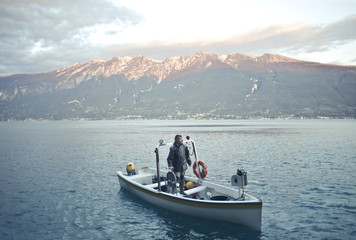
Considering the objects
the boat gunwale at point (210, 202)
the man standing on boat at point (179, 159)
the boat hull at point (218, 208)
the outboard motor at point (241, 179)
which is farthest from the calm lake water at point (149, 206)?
the man standing on boat at point (179, 159)

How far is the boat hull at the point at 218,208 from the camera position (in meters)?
11.9

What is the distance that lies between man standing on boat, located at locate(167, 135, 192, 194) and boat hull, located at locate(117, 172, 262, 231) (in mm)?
1007

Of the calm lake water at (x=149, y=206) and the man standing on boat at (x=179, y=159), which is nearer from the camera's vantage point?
the calm lake water at (x=149, y=206)

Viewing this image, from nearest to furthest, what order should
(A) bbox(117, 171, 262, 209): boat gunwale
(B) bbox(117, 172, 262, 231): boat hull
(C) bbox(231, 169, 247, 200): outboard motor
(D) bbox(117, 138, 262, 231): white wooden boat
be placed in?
(A) bbox(117, 171, 262, 209): boat gunwale, (B) bbox(117, 172, 262, 231): boat hull, (D) bbox(117, 138, 262, 231): white wooden boat, (C) bbox(231, 169, 247, 200): outboard motor

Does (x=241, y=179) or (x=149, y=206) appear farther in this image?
(x=149, y=206)

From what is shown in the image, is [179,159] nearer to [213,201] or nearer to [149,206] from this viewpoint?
[213,201]

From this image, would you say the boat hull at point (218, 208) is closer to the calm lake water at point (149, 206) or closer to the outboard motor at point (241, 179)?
the calm lake water at point (149, 206)

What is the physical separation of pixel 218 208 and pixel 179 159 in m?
3.87

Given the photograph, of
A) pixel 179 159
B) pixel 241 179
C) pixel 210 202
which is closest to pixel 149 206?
pixel 179 159

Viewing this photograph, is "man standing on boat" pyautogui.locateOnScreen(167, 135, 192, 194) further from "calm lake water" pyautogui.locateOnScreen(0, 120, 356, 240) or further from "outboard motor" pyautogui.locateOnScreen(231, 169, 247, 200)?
"outboard motor" pyautogui.locateOnScreen(231, 169, 247, 200)

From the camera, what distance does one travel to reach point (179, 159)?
15.1 meters

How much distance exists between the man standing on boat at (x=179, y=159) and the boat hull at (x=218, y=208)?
3.31 feet

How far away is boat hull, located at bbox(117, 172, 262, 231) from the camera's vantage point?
39.0ft

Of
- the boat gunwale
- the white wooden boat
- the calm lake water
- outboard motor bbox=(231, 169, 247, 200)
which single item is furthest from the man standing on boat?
outboard motor bbox=(231, 169, 247, 200)
